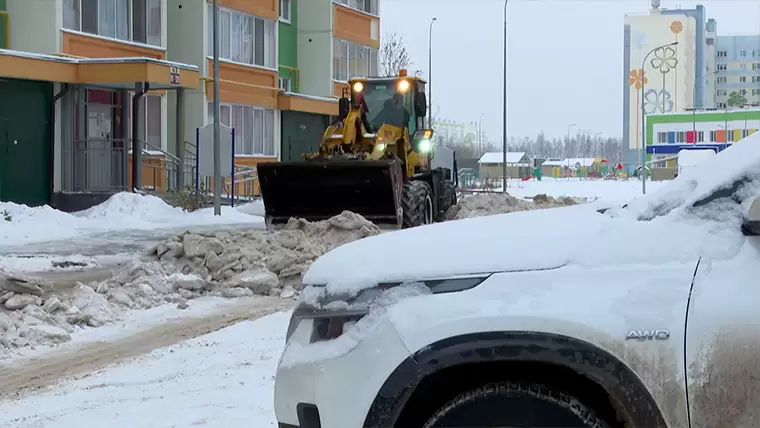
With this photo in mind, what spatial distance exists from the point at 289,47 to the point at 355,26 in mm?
3806

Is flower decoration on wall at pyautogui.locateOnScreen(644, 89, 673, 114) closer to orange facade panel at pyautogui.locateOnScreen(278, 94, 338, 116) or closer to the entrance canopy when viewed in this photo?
orange facade panel at pyautogui.locateOnScreen(278, 94, 338, 116)

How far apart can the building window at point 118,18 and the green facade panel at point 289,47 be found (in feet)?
34.2

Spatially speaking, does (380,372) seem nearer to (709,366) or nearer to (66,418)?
(709,366)

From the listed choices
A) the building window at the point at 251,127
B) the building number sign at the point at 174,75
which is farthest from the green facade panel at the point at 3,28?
the building window at the point at 251,127

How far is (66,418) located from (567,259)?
384cm

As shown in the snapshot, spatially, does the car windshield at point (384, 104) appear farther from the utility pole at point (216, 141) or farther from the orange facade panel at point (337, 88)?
the orange facade panel at point (337, 88)

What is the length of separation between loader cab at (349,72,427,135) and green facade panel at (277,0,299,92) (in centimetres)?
1944

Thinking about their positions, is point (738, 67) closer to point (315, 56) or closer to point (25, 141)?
point (315, 56)

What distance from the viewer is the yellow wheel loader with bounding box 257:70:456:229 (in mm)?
17859

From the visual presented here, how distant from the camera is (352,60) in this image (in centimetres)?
4316

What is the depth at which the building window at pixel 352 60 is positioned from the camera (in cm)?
4184

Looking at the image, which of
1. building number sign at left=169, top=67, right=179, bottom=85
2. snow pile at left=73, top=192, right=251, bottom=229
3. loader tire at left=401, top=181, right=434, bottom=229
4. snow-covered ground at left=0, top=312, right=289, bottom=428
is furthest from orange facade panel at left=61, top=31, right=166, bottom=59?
snow-covered ground at left=0, top=312, right=289, bottom=428

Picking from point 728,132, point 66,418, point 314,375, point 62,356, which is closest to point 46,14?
point 62,356

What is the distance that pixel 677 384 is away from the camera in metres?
3.33
